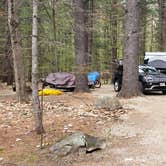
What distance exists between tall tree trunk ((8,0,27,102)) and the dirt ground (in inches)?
21.3

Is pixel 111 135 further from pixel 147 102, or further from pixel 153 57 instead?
pixel 153 57

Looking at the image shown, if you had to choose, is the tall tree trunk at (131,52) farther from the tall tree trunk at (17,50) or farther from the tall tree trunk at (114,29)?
the tall tree trunk at (114,29)

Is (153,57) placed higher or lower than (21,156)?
higher

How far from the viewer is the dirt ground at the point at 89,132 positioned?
774cm

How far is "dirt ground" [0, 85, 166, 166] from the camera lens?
A: 774 centimetres

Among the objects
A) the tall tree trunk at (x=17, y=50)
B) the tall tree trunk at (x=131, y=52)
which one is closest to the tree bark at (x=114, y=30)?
the tall tree trunk at (x=131, y=52)

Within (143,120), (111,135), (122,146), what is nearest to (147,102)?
(143,120)

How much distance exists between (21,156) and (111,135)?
2.45 metres

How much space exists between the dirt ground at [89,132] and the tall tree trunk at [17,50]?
1.78 ft

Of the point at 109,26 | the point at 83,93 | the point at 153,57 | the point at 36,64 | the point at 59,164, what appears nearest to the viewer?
the point at 59,164

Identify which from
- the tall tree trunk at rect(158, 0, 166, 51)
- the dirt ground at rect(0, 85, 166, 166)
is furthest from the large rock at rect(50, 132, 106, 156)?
the tall tree trunk at rect(158, 0, 166, 51)

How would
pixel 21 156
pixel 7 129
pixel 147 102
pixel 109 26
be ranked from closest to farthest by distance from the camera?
pixel 21 156
pixel 7 129
pixel 147 102
pixel 109 26

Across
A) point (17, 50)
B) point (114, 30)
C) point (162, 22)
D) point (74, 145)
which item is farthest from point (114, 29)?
point (74, 145)

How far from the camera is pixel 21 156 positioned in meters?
8.22
